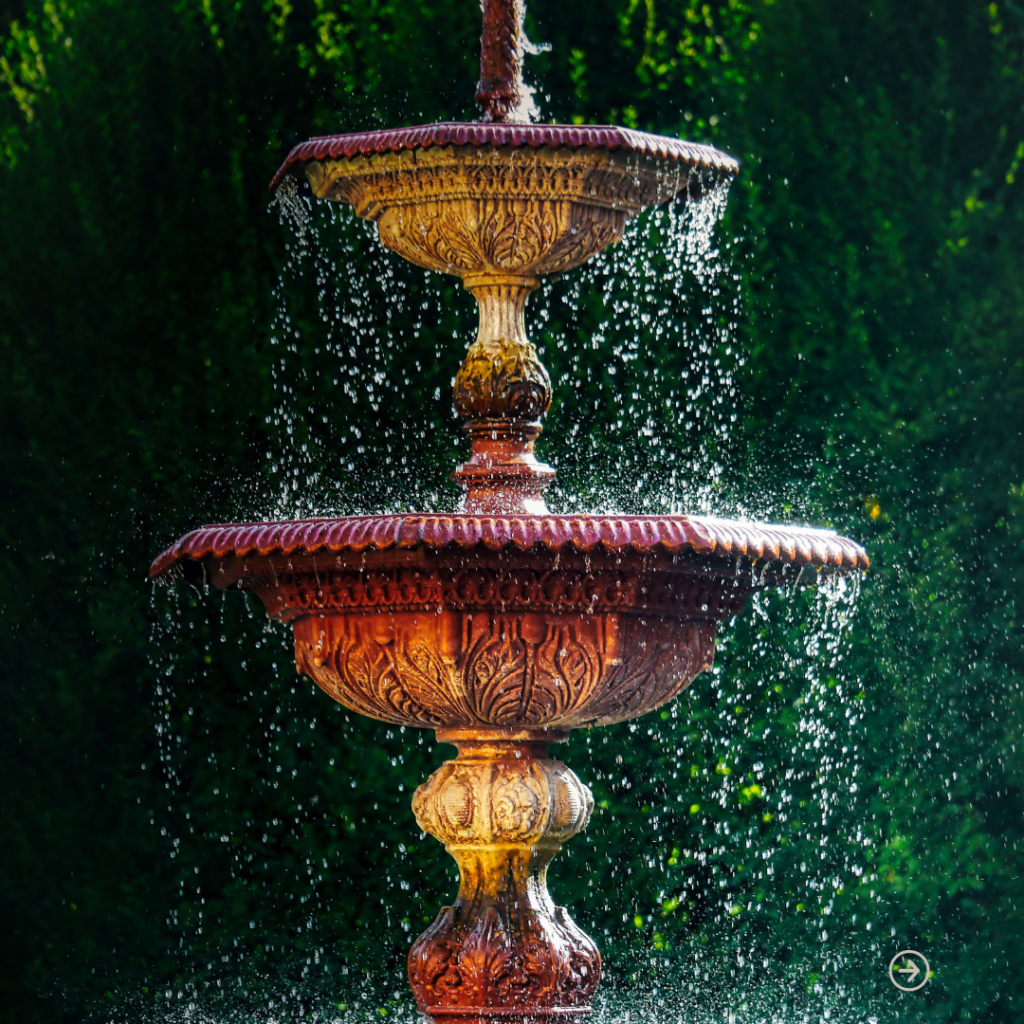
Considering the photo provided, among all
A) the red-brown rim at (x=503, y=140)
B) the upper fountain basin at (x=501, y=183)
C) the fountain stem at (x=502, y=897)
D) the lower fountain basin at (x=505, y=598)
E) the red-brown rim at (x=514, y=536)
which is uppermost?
the red-brown rim at (x=503, y=140)

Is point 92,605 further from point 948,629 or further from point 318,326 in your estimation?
point 948,629

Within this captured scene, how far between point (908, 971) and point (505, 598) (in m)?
3.24

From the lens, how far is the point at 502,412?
458 centimetres

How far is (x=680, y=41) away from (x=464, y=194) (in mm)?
3163

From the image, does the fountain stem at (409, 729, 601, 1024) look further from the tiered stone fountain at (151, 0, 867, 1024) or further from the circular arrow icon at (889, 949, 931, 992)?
the circular arrow icon at (889, 949, 931, 992)

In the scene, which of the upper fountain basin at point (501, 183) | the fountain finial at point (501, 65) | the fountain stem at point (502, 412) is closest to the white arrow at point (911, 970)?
the fountain stem at point (502, 412)

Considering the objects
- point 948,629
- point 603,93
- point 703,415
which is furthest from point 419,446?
point 948,629

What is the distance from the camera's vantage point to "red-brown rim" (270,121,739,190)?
167 inches

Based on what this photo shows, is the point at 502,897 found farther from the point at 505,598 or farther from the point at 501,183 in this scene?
the point at 501,183

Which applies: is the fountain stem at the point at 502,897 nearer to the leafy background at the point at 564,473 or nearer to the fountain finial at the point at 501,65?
the fountain finial at the point at 501,65

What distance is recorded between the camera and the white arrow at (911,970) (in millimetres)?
6523

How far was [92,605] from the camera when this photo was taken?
6793 millimetres

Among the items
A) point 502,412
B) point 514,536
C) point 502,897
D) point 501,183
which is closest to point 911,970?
point 502,897

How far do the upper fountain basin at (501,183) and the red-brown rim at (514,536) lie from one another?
3.11 ft
